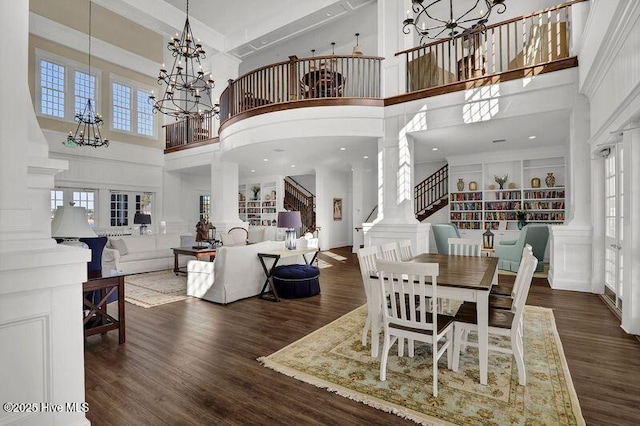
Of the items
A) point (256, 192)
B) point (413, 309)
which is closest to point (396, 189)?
point (413, 309)

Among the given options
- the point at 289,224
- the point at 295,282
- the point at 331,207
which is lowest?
the point at 295,282

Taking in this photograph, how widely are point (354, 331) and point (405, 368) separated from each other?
941 millimetres

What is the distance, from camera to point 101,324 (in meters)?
3.50

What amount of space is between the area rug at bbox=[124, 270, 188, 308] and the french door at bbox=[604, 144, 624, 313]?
6.00 meters

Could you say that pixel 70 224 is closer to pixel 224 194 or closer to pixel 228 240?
pixel 228 240

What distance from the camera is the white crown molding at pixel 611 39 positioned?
9.80 ft

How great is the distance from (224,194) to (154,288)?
423 cm

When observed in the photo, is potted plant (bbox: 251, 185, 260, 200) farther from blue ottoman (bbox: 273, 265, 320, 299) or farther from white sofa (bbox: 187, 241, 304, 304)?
blue ottoman (bbox: 273, 265, 320, 299)

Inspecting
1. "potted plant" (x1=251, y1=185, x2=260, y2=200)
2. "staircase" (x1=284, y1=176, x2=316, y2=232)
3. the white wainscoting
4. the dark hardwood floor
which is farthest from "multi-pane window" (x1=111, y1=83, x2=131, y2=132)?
the white wainscoting

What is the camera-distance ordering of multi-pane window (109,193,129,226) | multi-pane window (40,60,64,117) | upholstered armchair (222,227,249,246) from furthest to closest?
multi-pane window (109,193,129,226), multi-pane window (40,60,64,117), upholstered armchair (222,227,249,246)

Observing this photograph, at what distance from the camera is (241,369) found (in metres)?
2.74

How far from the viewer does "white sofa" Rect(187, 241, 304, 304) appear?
4766 mm

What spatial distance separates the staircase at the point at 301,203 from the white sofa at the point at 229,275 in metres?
7.10

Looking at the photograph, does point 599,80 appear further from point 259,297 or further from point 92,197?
point 92,197
